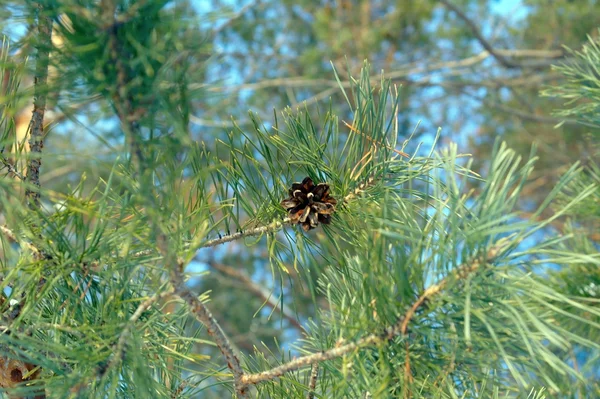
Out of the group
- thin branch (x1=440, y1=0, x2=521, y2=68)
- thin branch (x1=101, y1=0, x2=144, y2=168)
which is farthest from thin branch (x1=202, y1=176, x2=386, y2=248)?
thin branch (x1=440, y1=0, x2=521, y2=68)

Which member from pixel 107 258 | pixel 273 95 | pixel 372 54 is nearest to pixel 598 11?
pixel 372 54

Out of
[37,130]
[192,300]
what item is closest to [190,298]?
[192,300]

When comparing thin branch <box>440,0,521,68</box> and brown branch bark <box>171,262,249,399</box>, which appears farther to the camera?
thin branch <box>440,0,521,68</box>

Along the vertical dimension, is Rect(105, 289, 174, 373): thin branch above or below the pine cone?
below

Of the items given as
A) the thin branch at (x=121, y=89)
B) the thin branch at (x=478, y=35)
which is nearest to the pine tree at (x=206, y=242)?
the thin branch at (x=121, y=89)

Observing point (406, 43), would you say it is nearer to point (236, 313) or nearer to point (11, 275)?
point (236, 313)

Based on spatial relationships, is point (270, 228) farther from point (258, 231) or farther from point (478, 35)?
point (478, 35)

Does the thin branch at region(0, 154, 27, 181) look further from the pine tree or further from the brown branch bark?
the brown branch bark

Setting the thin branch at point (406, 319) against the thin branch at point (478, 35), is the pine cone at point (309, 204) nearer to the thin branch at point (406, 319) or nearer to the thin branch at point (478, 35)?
the thin branch at point (406, 319)

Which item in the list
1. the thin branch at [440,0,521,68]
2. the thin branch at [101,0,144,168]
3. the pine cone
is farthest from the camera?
the thin branch at [440,0,521,68]

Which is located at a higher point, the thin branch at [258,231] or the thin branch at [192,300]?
the thin branch at [258,231]
